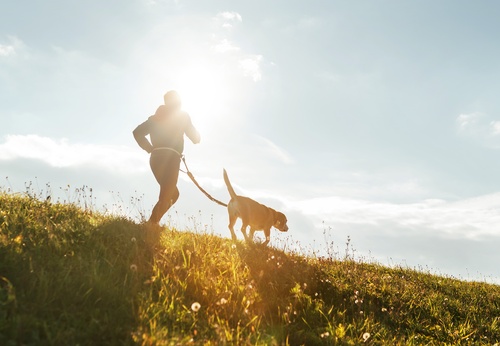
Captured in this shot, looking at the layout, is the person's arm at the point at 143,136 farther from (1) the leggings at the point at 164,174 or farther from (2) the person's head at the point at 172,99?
(2) the person's head at the point at 172,99

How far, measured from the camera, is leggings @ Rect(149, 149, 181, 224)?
8.66 metres

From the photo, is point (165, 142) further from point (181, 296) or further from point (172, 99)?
point (181, 296)

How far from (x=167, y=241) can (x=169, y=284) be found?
171 centimetres

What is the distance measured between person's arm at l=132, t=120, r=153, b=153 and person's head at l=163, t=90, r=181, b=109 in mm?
621

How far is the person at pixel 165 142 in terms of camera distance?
868 cm

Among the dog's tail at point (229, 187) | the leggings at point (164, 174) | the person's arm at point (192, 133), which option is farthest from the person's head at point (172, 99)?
the dog's tail at point (229, 187)

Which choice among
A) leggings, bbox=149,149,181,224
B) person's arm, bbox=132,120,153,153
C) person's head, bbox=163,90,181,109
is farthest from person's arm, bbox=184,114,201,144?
person's arm, bbox=132,120,153,153

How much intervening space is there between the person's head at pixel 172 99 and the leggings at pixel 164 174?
1.04 metres

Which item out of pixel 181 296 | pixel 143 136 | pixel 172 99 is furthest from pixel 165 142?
pixel 181 296

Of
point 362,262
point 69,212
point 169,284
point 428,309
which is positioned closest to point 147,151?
point 69,212

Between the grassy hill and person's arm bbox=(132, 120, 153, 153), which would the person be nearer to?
person's arm bbox=(132, 120, 153, 153)

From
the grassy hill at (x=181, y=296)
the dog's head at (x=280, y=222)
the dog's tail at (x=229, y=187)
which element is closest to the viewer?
the grassy hill at (x=181, y=296)

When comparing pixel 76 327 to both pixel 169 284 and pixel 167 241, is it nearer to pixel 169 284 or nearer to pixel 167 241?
pixel 169 284

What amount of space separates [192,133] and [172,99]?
0.84m
